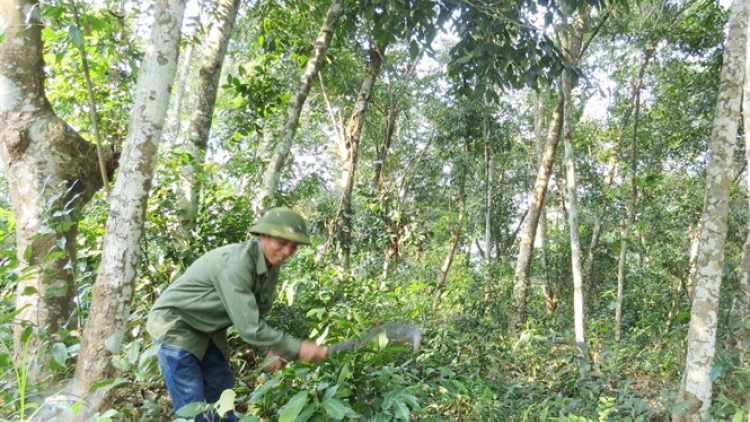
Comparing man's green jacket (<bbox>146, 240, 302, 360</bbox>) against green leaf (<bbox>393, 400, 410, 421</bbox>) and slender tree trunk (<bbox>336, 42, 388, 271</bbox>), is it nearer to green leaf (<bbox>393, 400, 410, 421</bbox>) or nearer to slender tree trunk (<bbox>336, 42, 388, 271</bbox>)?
green leaf (<bbox>393, 400, 410, 421</bbox>)

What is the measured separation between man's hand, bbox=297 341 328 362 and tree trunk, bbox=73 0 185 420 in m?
0.99

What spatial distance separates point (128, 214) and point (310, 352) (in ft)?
4.03

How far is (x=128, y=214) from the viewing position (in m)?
2.42

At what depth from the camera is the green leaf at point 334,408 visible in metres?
2.03

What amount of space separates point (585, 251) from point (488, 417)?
9.43 meters

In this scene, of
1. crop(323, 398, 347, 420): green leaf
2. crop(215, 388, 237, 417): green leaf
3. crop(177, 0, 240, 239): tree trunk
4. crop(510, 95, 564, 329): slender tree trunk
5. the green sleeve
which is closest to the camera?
crop(215, 388, 237, 417): green leaf

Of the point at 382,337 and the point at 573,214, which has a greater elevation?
the point at 573,214

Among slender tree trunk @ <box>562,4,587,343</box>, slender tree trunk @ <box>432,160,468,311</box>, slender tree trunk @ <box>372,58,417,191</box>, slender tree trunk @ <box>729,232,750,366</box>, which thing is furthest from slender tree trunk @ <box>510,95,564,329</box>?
slender tree trunk @ <box>372,58,417,191</box>

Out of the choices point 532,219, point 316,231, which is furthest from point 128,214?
point 532,219

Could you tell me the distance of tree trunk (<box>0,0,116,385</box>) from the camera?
113 inches

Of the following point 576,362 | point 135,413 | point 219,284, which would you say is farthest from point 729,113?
point 135,413

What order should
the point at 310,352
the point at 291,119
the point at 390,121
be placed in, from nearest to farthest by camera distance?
the point at 310,352
the point at 291,119
the point at 390,121

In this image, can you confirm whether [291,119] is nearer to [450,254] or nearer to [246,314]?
[246,314]

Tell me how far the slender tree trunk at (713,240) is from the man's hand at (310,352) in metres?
2.93
